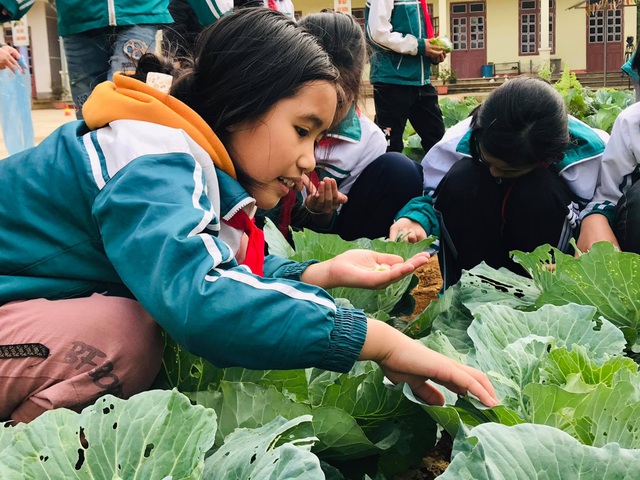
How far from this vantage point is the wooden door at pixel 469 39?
2342cm

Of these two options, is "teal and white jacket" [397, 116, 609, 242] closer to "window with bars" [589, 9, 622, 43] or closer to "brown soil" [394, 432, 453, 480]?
"brown soil" [394, 432, 453, 480]

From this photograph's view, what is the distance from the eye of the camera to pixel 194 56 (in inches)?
63.0

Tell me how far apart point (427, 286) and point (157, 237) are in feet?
7.90

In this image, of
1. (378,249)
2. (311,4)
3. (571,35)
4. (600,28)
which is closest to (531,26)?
(571,35)

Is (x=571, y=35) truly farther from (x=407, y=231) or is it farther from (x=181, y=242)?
(x=181, y=242)

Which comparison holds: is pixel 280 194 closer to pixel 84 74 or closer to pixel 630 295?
pixel 630 295

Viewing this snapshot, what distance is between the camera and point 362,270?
1.44 meters

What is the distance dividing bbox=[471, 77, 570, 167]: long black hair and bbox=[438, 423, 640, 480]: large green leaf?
4.54ft

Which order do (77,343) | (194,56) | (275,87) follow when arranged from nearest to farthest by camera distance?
(77,343), (275,87), (194,56)

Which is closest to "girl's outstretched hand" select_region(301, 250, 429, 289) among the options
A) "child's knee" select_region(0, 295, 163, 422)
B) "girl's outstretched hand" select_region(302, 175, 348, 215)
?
"child's knee" select_region(0, 295, 163, 422)

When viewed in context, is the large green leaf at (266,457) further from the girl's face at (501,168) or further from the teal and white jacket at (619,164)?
the teal and white jacket at (619,164)

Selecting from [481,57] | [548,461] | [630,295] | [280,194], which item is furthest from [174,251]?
[481,57]

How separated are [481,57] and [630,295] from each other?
22.8 m

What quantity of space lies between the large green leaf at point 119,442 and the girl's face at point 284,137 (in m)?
0.53
